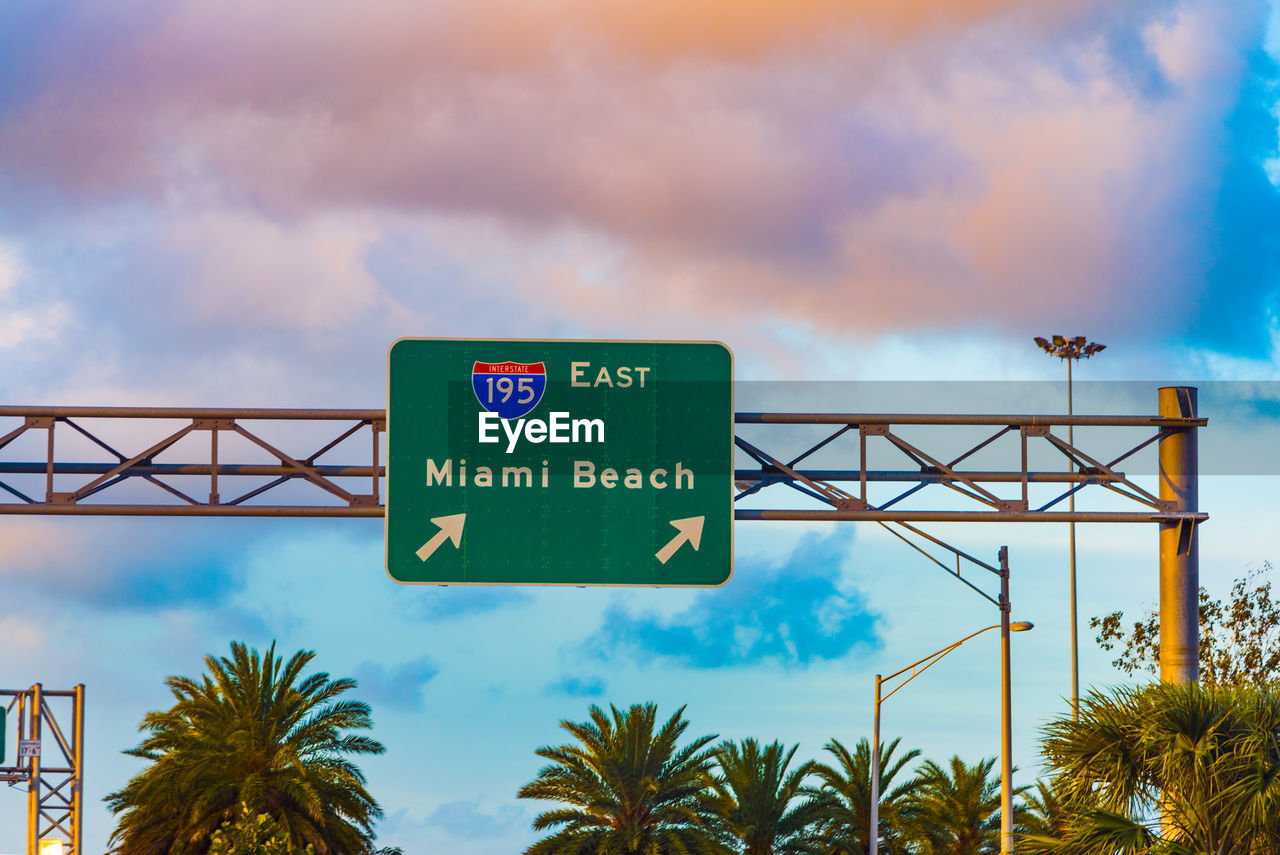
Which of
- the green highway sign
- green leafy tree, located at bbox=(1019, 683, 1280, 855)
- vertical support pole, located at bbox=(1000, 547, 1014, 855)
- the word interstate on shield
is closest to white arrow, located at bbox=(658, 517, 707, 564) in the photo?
the green highway sign

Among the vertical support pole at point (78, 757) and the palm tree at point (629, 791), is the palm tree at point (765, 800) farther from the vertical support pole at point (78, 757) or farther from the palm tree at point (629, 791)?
the vertical support pole at point (78, 757)

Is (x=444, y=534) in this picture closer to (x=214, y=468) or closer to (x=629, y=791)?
(x=214, y=468)

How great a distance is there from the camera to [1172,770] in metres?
18.2

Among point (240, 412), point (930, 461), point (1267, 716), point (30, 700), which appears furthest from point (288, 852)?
point (1267, 716)

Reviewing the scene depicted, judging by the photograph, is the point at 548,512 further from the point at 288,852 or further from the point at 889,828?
the point at 889,828

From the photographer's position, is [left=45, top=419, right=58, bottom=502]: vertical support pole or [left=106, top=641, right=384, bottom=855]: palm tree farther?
[left=106, top=641, right=384, bottom=855]: palm tree

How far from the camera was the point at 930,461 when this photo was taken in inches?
770

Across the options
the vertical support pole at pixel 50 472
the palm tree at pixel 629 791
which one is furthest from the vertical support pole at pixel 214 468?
the palm tree at pixel 629 791

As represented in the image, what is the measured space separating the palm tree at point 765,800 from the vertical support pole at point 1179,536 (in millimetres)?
25375

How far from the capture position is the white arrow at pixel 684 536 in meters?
18.0

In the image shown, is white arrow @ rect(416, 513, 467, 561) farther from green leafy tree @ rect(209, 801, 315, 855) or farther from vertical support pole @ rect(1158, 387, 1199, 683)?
green leafy tree @ rect(209, 801, 315, 855)

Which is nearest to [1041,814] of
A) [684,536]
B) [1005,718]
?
[1005,718]

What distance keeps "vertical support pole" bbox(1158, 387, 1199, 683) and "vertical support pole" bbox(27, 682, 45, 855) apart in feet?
74.8

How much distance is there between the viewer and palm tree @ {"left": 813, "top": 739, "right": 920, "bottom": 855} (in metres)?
44.9
